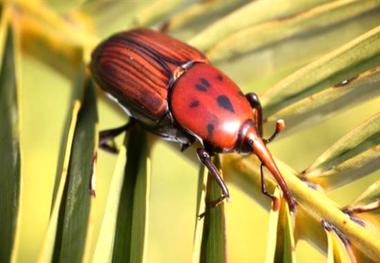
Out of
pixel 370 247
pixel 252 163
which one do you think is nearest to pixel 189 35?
pixel 252 163

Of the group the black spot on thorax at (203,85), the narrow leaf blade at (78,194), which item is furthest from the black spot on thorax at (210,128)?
the narrow leaf blade at (78,194)

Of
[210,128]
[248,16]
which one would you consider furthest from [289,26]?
[210,128]

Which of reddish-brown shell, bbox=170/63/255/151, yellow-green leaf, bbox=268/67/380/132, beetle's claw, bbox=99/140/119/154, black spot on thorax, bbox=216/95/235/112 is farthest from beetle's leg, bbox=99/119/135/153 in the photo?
yellow-green leaf, bbox=268/67/380/132

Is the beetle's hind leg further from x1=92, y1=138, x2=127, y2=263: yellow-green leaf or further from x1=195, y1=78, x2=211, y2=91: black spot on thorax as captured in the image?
x1=92, y1=138, x2=127, y2=263: yellow-green leaf

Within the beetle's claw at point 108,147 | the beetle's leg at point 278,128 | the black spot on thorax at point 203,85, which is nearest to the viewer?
the beetle's leg at point 278,128

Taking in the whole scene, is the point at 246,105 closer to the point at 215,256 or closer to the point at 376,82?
the point at 376,82

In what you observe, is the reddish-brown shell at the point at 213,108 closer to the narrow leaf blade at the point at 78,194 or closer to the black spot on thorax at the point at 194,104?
the black spot on thorax at the point at 194,104
